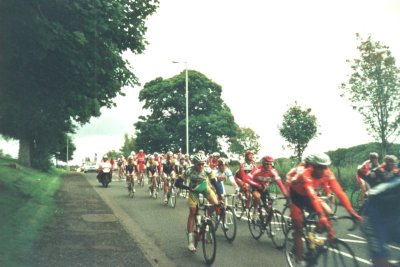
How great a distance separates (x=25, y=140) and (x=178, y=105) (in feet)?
65.7

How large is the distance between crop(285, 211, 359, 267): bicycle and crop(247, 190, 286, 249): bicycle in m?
2.18

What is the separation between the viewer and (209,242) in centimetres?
850

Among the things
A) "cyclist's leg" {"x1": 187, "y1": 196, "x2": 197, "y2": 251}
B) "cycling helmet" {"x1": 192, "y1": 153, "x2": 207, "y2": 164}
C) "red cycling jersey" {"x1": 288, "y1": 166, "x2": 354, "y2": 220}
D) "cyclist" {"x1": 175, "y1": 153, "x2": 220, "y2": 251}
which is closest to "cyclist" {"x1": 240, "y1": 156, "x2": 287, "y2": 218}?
"cyclist" {"x1": 175, "y1": 153, "x2": 220, "y2": 251}

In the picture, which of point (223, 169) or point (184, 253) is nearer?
point (184, 253)

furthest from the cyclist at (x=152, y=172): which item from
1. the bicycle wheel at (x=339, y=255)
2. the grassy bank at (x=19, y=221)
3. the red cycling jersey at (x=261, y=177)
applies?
the bicycle wheel at (x=339, y=255)

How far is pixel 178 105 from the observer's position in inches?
2213

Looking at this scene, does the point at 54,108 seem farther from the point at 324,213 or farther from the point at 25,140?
the point at 25,140

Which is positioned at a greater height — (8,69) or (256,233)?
(8,69)

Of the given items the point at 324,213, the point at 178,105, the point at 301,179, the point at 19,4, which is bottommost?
the point at 324,213

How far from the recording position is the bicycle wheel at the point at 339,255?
5742 mm

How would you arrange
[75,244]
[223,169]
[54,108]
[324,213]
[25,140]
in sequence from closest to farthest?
[324,213] → [75,244] → [223,169] → [54,108] → [25,140]

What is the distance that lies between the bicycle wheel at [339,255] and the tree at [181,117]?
45662mm

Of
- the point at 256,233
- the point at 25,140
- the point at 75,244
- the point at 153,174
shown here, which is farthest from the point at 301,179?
the point at 25,140

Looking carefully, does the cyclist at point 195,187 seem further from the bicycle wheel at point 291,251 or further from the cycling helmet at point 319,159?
the cycling helmet at point 319,159
